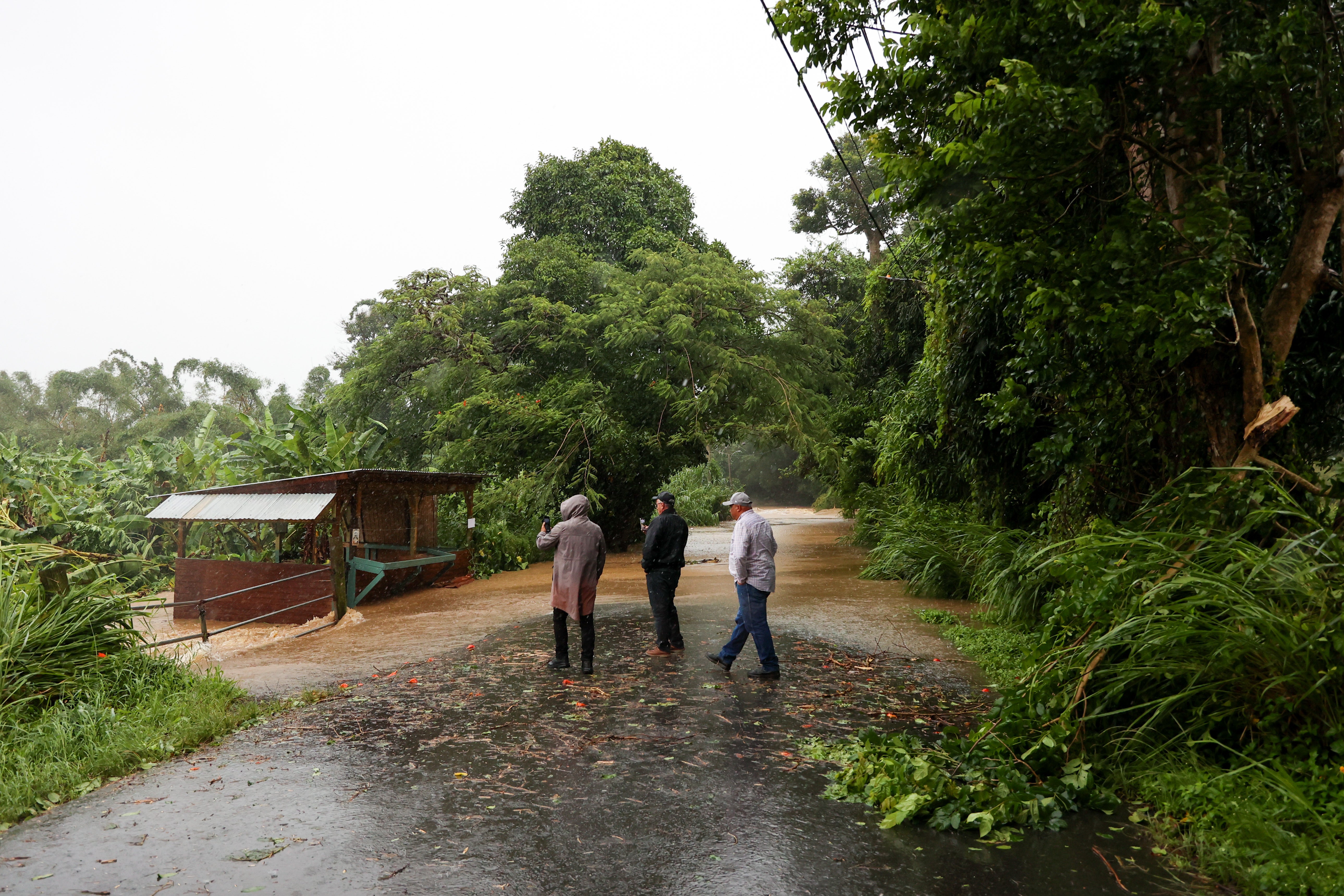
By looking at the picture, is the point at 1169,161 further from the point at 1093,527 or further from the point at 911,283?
the point at 911,283

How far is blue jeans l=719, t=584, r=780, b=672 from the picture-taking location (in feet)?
25.8

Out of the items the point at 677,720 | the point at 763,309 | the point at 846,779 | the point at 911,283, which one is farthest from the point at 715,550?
the point at 846,779

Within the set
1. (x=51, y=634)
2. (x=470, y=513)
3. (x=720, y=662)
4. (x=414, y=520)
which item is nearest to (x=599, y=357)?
(x=470, y=513)

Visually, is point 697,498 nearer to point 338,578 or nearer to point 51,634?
point 338,578

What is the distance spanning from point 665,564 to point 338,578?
6.74 meters

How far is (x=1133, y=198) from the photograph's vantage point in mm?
6004

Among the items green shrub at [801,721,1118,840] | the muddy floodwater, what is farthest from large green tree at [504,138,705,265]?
green shrub at [801,721,1118,840]

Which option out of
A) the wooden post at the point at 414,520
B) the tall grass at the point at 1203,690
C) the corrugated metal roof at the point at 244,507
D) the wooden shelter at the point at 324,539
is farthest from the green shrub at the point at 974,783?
the wooden post at the point at 414,520

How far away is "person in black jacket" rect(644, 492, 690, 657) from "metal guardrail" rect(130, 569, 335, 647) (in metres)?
4.69

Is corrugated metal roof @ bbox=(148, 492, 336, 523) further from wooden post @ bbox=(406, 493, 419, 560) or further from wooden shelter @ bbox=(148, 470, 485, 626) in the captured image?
wooden post @ bbox=(406, 493, 419, 560)

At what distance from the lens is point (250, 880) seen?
13.0 ft

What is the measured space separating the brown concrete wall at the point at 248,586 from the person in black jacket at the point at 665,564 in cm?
669

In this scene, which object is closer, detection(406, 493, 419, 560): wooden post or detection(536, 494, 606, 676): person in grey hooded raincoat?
detection(536, 494, 606, 676): person in grey hooded raincoat

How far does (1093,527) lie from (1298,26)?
11.4 feet
